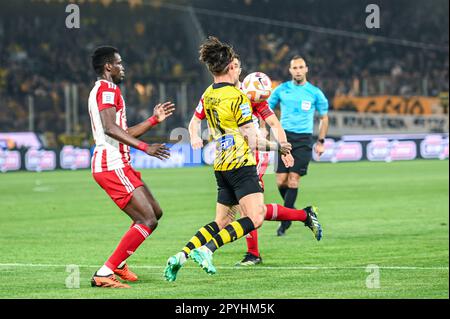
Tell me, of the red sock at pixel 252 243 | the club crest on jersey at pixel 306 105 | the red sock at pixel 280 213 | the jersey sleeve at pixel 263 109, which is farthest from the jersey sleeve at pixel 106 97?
the club crest on jersey at pixel 306 105

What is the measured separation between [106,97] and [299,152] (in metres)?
5.70

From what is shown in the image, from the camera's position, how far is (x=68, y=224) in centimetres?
1552

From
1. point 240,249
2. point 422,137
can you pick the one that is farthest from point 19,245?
A: point 422,137

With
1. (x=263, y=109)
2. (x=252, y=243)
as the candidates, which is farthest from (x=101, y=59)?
(x=252, y=243)

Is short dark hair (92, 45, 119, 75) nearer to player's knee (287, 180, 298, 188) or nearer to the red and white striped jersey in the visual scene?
the red and white striped jersey

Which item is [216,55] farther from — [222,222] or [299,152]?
[299,152]

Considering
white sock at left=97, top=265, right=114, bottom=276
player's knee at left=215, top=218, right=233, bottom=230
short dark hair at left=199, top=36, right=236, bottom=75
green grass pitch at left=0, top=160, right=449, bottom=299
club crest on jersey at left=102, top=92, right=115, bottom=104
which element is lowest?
green grass pitch at left=0, top=160, right=449, bottom=299

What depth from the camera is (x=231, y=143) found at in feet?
29.0

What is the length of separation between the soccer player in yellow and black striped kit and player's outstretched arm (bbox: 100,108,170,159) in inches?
21.3

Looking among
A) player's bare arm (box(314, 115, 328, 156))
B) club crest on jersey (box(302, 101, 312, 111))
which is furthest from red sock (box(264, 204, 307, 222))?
club crest on jersey (box(302, 101, 312, 111))

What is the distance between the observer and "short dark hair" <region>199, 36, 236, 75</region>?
8703 mm

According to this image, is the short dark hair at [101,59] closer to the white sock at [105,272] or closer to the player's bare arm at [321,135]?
the white sock at [105,272]
